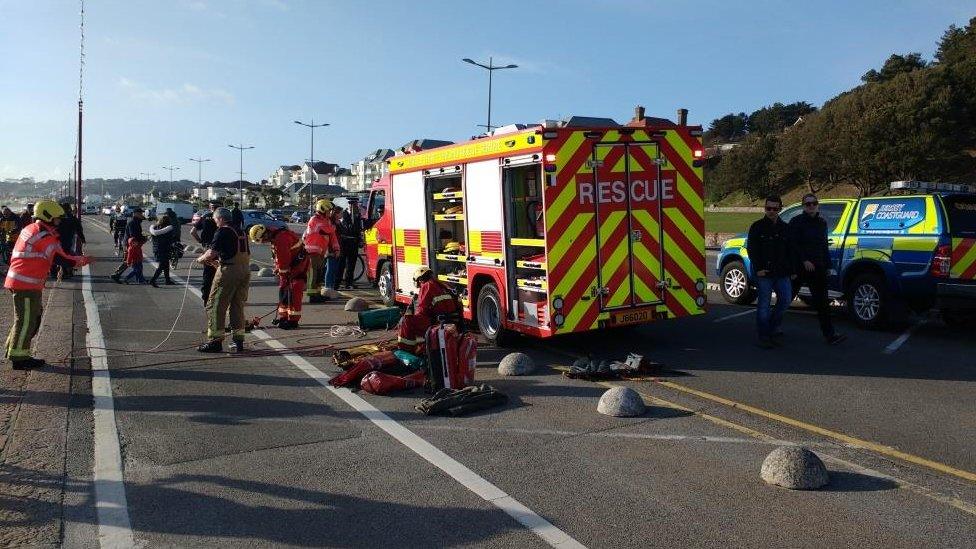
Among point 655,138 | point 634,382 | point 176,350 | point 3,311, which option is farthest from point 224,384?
point 3,311

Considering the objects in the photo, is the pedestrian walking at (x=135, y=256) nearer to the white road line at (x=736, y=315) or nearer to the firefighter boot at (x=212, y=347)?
the firefighter boot at (x=212, y=347)

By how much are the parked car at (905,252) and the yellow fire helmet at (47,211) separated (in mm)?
9912

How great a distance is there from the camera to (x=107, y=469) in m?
5.16

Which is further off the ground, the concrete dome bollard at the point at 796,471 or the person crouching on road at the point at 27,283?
the person crouching on road at the point at 27,283

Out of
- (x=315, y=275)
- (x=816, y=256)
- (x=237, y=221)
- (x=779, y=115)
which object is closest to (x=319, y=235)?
(x=315, y=275)

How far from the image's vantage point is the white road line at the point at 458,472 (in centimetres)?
406

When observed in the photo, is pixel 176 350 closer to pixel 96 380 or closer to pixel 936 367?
pixel 96 380

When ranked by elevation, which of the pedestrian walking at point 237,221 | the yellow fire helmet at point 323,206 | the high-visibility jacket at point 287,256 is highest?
the yellow fire helmet at point 323,206

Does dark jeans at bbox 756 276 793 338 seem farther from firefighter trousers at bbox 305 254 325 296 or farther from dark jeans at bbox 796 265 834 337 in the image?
firefighter trousers at bbox 305 254 325 296

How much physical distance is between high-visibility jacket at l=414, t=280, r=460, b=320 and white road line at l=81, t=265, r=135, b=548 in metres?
2.95

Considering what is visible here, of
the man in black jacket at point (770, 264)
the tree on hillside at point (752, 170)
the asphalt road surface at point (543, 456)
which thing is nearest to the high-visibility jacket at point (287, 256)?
the asphalt road surface at point (543, 456)

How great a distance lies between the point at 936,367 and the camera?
7922mm

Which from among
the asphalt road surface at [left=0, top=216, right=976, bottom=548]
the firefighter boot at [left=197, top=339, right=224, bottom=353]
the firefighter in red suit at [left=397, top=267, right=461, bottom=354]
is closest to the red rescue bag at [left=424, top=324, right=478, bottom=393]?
the asphalt road surface at [left=0, top=216, right=976, bottom=548]

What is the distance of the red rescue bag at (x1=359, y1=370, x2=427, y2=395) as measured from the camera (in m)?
7.02
